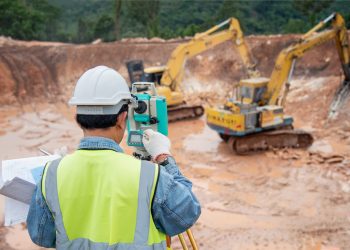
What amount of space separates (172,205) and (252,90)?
25.4ft

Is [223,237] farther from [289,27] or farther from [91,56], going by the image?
[289,27]

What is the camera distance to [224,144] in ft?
31.3

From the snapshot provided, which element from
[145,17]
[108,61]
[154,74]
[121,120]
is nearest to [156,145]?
[121,120]

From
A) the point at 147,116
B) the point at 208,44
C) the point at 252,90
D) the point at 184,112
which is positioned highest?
the point at 208,44

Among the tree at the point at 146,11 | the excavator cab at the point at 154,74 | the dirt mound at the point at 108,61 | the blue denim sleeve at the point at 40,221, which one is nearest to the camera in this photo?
the blue denim sleeve at the point at 40,221

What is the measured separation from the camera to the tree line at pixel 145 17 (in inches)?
849

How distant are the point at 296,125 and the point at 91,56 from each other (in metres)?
9.45

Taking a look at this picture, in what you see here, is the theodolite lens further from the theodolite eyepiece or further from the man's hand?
the man's hand

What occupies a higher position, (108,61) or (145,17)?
(145,17)

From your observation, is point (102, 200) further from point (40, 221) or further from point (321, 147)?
point (321, 147)

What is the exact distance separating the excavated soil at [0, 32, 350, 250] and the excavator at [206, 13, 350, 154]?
0.32 metres

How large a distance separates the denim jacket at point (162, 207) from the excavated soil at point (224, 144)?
32.6 inches

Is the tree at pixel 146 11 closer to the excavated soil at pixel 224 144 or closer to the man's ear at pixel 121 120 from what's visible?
the excavated soil at pixel 224 144

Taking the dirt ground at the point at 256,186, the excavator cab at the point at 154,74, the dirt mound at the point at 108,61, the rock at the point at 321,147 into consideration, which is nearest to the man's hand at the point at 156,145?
the dirt ground at the point at 256,186
